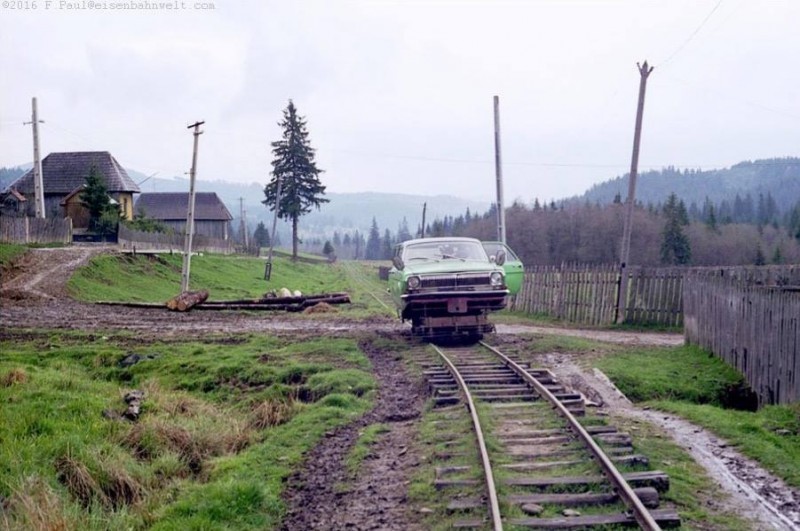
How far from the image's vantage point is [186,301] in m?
24.8

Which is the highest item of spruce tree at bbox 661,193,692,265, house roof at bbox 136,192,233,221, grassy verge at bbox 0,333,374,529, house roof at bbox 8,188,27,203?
house roof at bbox 136,192,233,221

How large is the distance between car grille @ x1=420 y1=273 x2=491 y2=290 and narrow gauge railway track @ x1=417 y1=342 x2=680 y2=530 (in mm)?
4641

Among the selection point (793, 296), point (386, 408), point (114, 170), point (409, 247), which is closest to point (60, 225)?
point (114, 170)

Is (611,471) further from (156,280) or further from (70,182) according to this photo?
(70,182)

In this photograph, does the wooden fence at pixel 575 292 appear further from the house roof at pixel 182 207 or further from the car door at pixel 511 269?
the house roof at pixel 182 207

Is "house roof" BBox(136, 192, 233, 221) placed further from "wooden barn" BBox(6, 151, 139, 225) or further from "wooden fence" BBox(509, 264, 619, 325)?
"wooden fence" BBox(509, 264, 619, 325)

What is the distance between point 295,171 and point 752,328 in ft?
184

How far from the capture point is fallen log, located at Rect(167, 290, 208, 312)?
973 inches

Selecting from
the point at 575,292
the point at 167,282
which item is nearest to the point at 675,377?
the point at 575,292

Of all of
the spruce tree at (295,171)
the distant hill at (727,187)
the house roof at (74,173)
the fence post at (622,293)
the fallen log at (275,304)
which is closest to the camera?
the fence post at (622,293)

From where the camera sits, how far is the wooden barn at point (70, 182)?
53938mm

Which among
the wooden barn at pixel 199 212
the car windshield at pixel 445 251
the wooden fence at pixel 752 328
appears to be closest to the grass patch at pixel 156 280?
the car windshield at pixel 445 251

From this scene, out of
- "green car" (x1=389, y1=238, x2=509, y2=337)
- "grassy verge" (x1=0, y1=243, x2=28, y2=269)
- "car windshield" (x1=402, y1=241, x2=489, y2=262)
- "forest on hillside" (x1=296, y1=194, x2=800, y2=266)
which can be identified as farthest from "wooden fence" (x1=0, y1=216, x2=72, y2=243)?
"forest on hillside" (x1=296, y1=194, x2=800, y2=266)

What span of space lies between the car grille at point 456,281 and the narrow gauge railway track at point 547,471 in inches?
183
